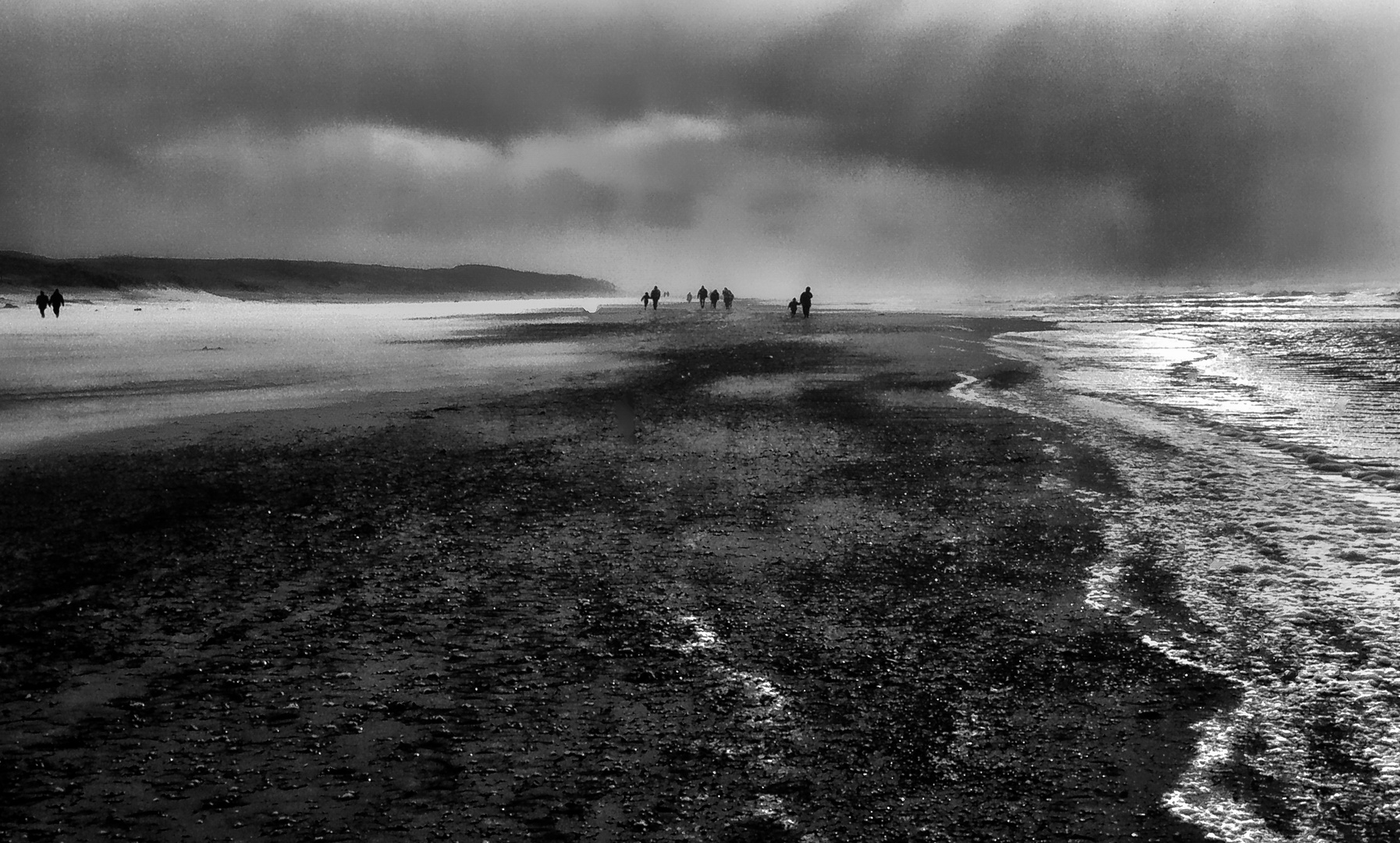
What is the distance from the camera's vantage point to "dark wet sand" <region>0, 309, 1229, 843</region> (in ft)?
12.1

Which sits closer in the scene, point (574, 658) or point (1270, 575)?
point (574, 658)

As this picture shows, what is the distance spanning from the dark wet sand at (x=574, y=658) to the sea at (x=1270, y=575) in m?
0.26

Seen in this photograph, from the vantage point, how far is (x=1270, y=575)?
636 cm

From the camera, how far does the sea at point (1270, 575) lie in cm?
373

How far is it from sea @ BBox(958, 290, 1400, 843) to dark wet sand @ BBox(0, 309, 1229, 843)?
259 mm

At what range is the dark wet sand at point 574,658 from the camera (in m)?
3.68

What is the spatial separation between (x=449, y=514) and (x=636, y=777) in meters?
5.05

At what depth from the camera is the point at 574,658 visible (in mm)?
5148

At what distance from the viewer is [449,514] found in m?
8.49

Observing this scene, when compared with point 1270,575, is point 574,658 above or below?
below

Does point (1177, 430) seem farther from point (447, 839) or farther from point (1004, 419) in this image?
point (447, 839)

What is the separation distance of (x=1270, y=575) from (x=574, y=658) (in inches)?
183

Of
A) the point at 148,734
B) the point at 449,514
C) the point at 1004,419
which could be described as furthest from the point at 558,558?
the point at 1004,419

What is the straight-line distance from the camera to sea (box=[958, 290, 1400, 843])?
373 centimetres
